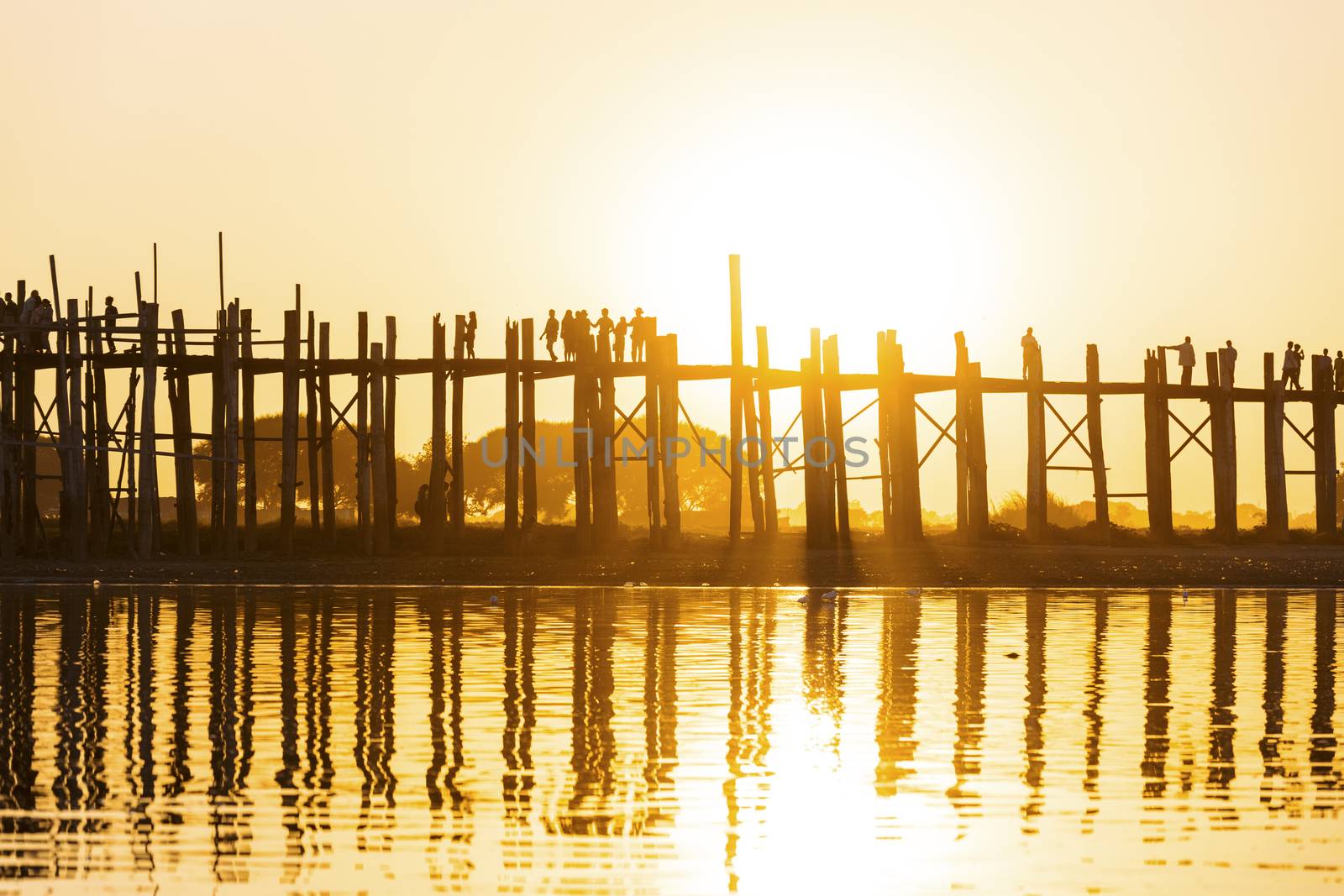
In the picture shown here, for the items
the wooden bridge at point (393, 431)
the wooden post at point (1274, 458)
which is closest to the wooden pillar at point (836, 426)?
the wooden bridge at point (393, 431)

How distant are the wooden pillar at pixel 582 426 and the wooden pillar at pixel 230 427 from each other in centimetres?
545

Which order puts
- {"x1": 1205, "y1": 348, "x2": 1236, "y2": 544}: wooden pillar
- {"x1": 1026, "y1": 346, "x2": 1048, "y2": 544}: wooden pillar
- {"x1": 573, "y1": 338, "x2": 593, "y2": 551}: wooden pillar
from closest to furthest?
{"x1": 573, "y1": 338, "x2": 593, "y2": 551}: wooden pillar < {"x1": 1026, "y1": 346, "x2": 1048, "y2": 544}: wooden pillar < {"x1": 1205, "y1": 348, "x2": 1236, "y2": 544}: wooden pillar

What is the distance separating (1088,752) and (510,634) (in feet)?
30.9

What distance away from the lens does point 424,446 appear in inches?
3174

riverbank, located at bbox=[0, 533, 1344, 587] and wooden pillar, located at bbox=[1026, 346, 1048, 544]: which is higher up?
wooden pillar, located at bbox=[1026, 346, 1048, 544]

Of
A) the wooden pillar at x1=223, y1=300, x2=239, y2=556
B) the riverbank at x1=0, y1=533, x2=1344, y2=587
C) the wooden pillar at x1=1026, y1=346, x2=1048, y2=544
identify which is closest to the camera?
the riverbank at x1=0, y1=533, x2=1344, y2=587

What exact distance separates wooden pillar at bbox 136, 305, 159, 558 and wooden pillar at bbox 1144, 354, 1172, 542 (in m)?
17.6

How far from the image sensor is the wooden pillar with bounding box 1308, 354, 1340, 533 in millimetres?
39188

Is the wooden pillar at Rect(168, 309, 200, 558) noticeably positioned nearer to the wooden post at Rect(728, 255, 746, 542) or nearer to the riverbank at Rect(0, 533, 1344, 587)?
the riverbank at Rect(0, 533, 1344, 587)

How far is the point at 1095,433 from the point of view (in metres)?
36.4

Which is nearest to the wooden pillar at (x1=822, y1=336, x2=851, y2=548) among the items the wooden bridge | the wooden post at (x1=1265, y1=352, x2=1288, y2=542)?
the wooden bridge

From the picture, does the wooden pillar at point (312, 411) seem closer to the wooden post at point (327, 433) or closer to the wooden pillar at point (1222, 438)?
the wooden post at point (327, 433)

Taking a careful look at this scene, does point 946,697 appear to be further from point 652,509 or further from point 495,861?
point 652,509

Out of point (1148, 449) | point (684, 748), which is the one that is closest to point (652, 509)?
point (1148, 449)
